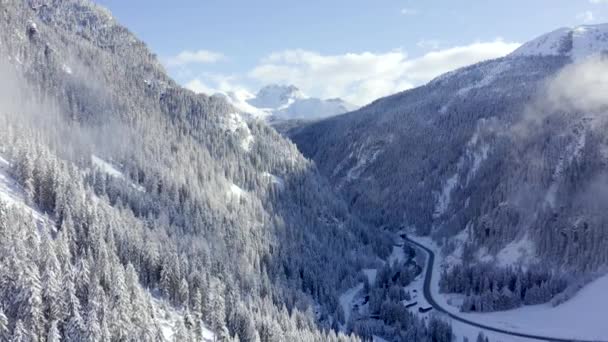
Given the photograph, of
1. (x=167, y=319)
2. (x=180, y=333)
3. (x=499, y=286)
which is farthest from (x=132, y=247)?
(x=499, y=286)

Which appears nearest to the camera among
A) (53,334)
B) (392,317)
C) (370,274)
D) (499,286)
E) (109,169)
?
(53,334)

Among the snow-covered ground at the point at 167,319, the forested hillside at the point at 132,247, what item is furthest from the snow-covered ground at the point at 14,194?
the snow-covered ground at the point at 167,319

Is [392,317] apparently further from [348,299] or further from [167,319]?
[167,319]

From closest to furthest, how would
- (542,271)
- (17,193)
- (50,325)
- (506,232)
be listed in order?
(50,325) < (17,193) < (542,271) < (506,232)

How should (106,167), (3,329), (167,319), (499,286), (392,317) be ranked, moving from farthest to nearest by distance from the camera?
(106,167) < (499,286) < (392,317) < (167,319) < (3,329)

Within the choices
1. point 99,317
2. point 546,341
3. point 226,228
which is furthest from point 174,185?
point 546,341

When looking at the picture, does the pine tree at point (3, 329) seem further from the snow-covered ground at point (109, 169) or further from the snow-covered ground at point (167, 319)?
the snow-covered ground at point (109, 169)

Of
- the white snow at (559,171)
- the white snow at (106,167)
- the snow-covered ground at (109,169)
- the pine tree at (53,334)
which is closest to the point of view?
the pine tree at (53,334)

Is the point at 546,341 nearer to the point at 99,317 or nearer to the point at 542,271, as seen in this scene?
the point at 542,271
